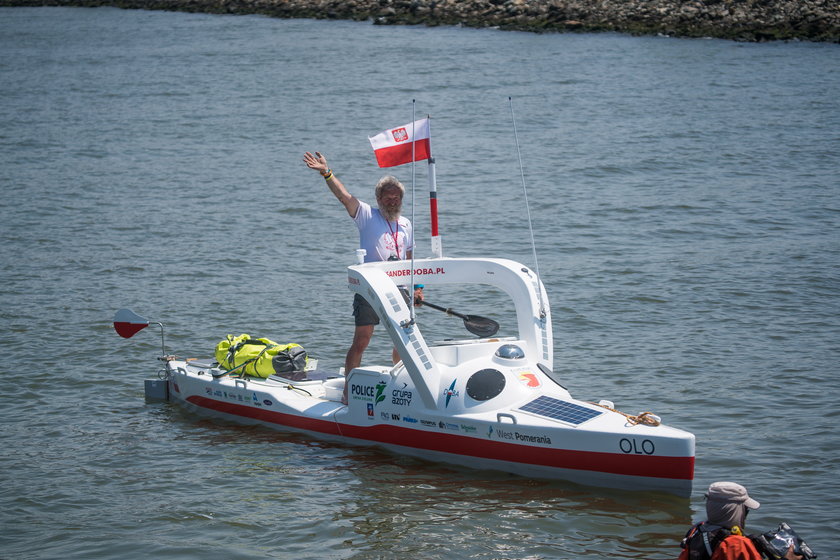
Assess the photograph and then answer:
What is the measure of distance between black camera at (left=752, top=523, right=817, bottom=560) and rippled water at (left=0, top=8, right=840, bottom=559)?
2.35 m

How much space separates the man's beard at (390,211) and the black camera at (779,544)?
5.24 m

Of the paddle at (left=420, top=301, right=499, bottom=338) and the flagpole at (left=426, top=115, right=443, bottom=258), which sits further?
the paddle at (left=420, top=301, right=499, bottom=338)

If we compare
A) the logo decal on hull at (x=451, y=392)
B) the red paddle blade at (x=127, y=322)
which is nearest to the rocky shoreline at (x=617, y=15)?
the red paddle blade at (x=127, y=322)

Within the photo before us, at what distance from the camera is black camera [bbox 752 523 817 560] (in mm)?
5652

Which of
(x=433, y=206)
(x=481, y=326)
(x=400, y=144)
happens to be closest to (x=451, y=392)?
(x=481, y=326)

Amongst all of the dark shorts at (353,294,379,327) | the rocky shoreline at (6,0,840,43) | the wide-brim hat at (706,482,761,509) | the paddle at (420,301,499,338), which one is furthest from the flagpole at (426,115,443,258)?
the rocky shoreline at (6,0,840,43)

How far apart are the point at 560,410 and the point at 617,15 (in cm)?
4231

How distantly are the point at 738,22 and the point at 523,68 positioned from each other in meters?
11.6

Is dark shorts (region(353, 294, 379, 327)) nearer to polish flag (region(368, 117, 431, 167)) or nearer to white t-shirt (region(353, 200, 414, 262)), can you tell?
white t-shirt (region(353, 200, 414, 262))

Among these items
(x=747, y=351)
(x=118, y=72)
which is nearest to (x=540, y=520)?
(x=747, y=351)

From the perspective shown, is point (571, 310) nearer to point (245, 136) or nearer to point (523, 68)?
point (245, 136)

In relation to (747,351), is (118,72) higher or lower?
higher

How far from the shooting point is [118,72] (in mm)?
41531

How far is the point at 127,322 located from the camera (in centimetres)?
1194
